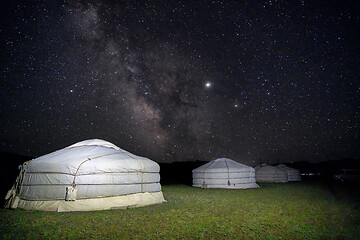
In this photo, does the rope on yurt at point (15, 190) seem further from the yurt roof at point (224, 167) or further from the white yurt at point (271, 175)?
the white yurt at point (271, 175)

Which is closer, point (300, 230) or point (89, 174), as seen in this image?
point (300, 230)

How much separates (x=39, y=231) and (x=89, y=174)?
2241 mm

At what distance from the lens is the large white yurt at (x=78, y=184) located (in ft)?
19.8

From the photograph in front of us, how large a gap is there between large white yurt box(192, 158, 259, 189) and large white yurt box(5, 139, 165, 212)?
6.98 metres

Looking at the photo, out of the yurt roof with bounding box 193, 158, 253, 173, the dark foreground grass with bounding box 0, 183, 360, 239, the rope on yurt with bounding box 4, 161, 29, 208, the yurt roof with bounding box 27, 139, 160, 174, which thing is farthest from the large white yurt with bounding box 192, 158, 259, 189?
the rope on yurt with bounding box 4, 161, 29, 208

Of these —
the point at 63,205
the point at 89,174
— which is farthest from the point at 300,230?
the point at 63,205

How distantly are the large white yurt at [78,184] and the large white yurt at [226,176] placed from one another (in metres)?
6.98

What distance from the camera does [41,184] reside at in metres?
6.20

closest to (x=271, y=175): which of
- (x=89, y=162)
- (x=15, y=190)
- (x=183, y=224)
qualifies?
(x=183, y=224)

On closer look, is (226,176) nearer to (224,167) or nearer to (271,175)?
(224,167)

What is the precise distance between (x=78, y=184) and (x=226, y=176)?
9477 millimetres

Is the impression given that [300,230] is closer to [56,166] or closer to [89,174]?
[89,174]

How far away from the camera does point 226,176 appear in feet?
43.1

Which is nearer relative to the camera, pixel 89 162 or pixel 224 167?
pixel 89 162
